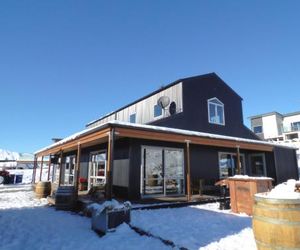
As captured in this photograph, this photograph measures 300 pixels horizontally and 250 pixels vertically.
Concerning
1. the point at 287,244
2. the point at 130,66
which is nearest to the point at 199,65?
the point at 130,66

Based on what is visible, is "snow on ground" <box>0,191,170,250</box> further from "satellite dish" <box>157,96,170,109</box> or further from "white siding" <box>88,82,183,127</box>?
"white siding" <box>88,82,183,127</box>

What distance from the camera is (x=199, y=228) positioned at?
17.2ft

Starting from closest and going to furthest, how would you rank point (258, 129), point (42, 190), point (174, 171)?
point (174, 171)
point (42, 190)
point (258, 129)

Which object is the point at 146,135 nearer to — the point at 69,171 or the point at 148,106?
the point at 148,106

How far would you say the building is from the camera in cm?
930

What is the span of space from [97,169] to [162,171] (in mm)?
4080

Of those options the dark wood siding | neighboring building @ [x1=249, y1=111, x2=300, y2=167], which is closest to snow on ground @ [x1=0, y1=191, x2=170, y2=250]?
the dark wood siding

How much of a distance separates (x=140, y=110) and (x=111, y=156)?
918 cm

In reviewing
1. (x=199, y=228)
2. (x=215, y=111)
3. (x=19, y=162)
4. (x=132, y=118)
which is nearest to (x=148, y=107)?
(x=132, y=118)

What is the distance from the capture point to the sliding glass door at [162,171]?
10.1 metres

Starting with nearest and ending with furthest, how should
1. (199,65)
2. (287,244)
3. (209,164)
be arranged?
(287,244) → (209,164) → (199,65)

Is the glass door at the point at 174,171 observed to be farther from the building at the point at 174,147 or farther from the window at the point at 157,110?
the window at the point at 157,110

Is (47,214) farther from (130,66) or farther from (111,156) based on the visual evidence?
(130,66)

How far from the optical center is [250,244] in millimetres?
4160
